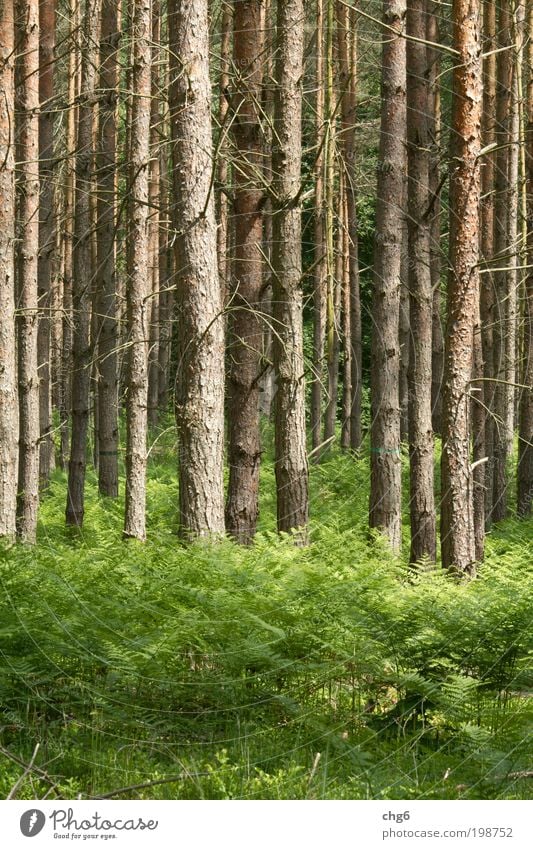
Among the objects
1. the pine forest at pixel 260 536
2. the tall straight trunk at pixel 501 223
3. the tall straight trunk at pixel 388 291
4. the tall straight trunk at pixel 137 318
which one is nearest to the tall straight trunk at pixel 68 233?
the tall straight trunk at pixel 137 318

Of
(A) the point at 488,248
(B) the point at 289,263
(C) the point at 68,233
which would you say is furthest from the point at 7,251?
(C) the point at 68,233

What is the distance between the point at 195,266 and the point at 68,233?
12715 millimetres

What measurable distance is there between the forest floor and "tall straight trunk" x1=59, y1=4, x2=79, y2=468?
7303mm

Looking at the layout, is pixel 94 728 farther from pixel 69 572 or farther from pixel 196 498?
pixel 196 498

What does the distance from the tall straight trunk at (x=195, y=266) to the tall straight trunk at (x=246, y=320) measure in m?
2.25

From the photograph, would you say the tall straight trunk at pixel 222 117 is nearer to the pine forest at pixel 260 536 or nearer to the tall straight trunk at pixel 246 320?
the tall straight trunk at pixel 246 320

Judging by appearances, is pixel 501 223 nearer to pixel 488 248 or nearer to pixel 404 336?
pixel 488 248

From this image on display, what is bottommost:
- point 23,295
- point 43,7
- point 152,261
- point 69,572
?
point 69,572

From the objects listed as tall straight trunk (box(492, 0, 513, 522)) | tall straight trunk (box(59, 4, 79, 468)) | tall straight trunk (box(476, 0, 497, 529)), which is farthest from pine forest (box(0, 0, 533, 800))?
tall straight trunk (box(492, 0, 513, 522))

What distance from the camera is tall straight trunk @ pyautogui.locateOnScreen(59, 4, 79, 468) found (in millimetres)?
15910

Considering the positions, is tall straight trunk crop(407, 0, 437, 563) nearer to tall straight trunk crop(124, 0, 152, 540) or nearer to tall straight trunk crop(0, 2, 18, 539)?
tall straight trunk crop(124, 0, 152, 540)

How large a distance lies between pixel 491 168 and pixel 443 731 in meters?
11.9
